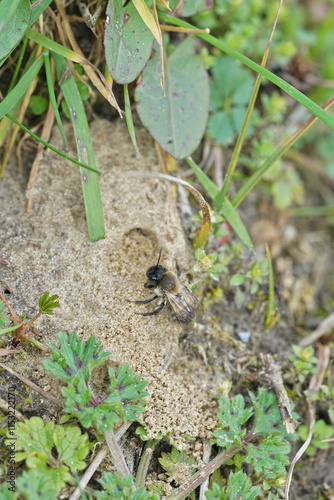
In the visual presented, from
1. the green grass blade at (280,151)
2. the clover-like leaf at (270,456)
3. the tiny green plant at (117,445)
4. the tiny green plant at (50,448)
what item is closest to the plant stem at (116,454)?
the tiny green plant at (117,445)

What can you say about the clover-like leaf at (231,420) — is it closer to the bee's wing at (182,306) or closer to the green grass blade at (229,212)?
the bee's wing at (182,306)

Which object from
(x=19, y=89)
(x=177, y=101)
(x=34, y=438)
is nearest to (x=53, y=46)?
(x=19, y=89)

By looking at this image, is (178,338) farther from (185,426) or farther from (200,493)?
(200,493)

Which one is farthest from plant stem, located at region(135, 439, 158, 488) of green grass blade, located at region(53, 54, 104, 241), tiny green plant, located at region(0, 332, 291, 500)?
green grass blade, located at region(53, 54, 104, 241)

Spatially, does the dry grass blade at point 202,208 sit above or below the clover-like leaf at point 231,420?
above

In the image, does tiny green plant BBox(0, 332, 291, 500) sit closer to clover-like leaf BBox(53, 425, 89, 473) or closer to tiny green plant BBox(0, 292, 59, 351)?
clover-like leaf BBox(53, 425, 89, 473)

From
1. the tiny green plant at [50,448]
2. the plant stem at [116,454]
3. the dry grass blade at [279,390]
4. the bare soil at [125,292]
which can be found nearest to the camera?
the tiny green plant at [50,448]
